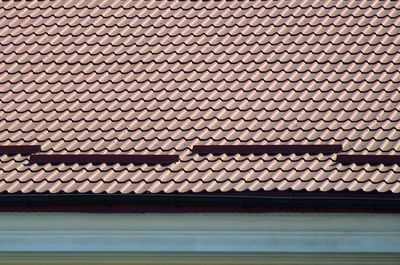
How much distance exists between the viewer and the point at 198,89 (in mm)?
11156

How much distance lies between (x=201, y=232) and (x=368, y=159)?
1.48 meters

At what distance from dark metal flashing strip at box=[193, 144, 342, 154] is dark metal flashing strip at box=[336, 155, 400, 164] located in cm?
17

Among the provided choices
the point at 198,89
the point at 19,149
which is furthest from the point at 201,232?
the point at 198,89

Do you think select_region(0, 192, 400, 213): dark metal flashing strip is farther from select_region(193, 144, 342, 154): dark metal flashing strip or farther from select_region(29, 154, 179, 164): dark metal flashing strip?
select_region(193, 144, 342, 154): dark metal flashing strip

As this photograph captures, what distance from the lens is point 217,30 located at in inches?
479

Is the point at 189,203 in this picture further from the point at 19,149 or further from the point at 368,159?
the point at 19,149

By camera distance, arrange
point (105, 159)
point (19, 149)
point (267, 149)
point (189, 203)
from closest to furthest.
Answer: point (189, 203) < point (267, 149) < point (105, 159) < point (19, 149)

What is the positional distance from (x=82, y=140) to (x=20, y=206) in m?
1.07

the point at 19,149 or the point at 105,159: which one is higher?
the point at 19,149

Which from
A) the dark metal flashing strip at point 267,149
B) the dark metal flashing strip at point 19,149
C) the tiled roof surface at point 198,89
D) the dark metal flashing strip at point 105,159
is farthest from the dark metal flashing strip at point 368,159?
the dark metal flashing strip at point 19,149

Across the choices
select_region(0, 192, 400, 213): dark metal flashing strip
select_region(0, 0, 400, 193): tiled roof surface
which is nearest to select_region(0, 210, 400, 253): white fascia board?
select_region(0, 192, 400, 213): dark metal flashing strip

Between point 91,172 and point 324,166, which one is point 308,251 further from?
point 91,172

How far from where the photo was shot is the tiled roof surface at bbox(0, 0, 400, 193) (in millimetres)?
9711

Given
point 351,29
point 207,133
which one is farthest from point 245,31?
point 207,133
